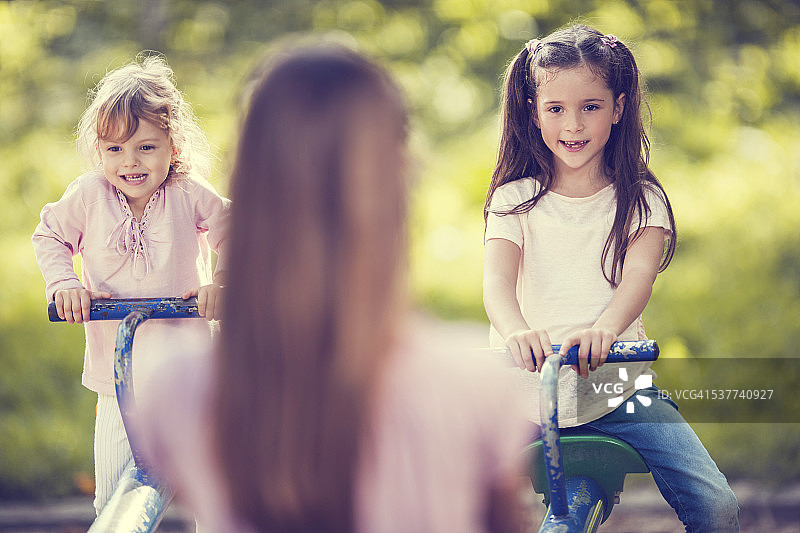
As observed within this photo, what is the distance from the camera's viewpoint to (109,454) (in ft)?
6.94

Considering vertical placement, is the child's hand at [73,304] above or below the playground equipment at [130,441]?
above

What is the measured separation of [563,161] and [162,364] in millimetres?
1293

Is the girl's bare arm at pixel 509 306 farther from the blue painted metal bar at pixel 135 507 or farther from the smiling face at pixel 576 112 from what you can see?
the blue painted metal bar at pixel 135 507

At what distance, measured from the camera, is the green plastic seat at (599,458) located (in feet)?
6.42

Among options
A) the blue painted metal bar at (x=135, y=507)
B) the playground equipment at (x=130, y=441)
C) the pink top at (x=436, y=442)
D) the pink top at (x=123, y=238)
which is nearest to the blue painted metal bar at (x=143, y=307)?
the playground equipment at (x=130, y=441)

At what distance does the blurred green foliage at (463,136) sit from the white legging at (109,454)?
1135 mm

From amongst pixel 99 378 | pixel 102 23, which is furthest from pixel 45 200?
pixel 99 378

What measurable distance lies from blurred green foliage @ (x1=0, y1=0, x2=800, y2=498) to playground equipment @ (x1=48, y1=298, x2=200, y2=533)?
114cm

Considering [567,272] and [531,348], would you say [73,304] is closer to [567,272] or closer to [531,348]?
[531,348]

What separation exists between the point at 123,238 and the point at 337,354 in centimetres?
130

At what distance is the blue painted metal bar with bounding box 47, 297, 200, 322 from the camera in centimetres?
194

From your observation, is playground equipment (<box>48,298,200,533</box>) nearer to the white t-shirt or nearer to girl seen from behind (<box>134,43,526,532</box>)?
girl seen from behind (<box>134,43,526,532</box>)

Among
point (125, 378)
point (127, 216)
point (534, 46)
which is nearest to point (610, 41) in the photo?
point (534, 46)

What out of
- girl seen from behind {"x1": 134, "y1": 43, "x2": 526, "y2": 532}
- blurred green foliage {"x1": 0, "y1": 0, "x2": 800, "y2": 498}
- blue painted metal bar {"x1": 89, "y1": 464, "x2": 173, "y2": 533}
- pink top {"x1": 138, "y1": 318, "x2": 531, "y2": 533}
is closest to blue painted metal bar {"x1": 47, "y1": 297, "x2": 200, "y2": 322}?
blue painted metal bar {"x1": 89, "y1": 464, "x2": 173, "y2": 533}
